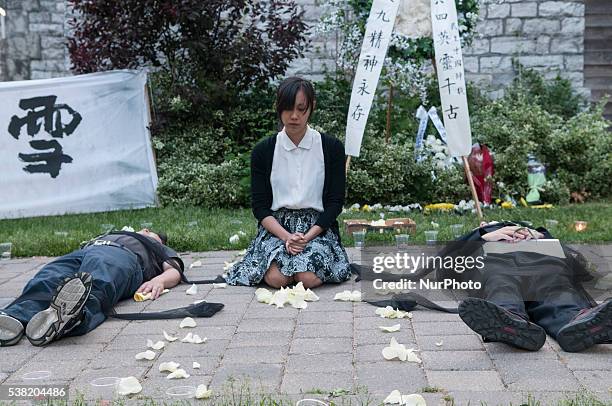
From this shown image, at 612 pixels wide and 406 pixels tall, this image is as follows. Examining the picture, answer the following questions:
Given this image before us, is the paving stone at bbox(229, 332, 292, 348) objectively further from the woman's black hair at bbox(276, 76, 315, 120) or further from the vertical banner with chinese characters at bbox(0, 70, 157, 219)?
the vertical banner with chinese characters at bbox(0, 70, 157, 219)

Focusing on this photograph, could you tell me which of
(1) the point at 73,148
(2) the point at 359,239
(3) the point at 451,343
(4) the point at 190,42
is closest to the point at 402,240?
(2) the point at 359,239

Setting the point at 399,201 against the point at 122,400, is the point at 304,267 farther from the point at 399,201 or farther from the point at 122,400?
the point at 399,201

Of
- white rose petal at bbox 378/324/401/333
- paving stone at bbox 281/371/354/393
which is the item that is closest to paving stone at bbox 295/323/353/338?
white rose petal at bbox 378/324/401/333

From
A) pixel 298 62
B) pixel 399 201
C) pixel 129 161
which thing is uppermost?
pixel 298 62

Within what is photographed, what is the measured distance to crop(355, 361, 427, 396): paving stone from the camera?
9.36ft

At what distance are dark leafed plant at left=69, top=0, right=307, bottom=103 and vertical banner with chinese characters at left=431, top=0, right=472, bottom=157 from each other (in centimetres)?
287

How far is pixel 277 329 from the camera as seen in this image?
148 inches

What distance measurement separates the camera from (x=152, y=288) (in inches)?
177

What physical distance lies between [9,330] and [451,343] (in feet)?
6.33

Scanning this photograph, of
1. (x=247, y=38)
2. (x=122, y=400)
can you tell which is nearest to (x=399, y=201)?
(x=247, y=38)

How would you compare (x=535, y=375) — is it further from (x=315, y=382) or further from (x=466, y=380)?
(x=315, y=382)

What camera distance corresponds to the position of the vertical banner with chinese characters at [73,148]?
825cm

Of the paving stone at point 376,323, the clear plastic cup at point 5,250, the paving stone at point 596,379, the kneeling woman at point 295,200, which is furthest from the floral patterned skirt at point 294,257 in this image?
the clear plastic cup at point 5,250

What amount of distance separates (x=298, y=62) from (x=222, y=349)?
8174mm
